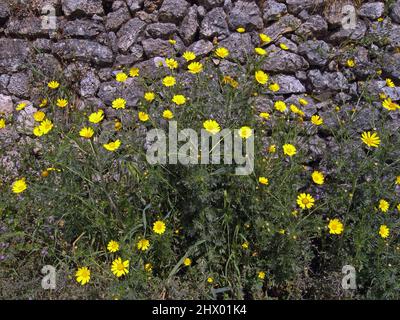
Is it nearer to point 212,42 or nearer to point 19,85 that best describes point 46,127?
point 19,85

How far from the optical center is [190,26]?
12.2 ft

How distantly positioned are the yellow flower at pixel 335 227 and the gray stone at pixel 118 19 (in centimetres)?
231

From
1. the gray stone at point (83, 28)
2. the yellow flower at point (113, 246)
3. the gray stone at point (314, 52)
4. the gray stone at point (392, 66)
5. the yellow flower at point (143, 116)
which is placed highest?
→ the gray stone at point (83, 28)

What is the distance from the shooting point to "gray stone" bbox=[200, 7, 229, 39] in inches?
145

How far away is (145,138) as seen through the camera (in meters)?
3.15

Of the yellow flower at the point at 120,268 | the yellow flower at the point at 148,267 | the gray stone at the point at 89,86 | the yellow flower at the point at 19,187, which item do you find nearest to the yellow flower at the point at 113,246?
the yellow flower at the point at 120,268

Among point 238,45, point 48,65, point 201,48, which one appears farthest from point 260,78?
point 48,65

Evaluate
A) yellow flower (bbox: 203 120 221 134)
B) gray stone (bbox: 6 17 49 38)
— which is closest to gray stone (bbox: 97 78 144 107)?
gray stone (bbox: 6 17 49 38)

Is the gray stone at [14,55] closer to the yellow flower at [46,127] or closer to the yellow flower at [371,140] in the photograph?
the yellow flower at [46,127]

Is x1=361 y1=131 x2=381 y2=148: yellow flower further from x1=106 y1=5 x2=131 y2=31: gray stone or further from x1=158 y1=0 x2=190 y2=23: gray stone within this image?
x1=106 y1=5 x2=131 y2=31: gray stone

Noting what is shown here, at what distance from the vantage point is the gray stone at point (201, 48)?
3.67 m

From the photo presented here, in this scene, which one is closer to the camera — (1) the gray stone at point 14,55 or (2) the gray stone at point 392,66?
(2) the gray stone at point 392,66

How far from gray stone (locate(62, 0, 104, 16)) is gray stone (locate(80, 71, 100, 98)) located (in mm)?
543

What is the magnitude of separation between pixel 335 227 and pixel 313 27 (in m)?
1.70
